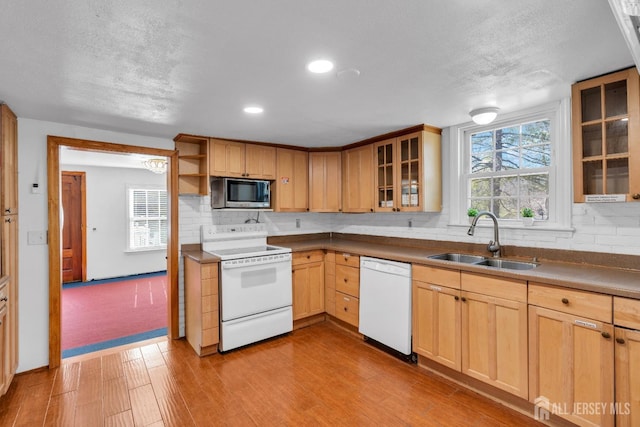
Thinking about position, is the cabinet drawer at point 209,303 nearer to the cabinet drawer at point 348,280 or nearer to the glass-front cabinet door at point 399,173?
the cabinet drawer at point 348,280

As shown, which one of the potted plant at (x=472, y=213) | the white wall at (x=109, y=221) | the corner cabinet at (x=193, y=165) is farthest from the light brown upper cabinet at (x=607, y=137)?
the white wall at (x=109, y=221)

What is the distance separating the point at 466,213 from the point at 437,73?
1728 millimetres

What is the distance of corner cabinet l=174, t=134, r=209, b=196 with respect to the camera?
3.55 meters

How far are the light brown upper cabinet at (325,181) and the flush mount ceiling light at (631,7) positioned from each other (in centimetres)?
335

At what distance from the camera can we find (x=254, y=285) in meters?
3.31

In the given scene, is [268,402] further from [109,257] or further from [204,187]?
[109,257]

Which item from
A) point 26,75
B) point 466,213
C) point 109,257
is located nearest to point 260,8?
point 26,75

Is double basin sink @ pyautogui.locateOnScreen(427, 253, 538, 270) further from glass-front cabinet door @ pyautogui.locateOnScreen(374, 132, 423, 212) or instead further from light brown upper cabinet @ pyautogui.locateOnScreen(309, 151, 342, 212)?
light brown upper cabinet @ pyautogui.locateOnScreen(309, 151, 342, 212)

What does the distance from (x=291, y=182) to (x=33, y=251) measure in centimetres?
266

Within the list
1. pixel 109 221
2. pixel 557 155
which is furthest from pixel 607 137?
pixel 109 221

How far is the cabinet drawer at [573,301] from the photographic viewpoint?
5.90ft

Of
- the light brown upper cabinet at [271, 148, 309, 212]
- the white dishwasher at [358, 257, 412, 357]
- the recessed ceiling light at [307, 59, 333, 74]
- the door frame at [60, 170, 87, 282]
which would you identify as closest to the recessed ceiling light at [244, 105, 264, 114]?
the recessed ceiling light at [307, 59, 333, 74]

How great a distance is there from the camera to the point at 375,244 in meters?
4.01

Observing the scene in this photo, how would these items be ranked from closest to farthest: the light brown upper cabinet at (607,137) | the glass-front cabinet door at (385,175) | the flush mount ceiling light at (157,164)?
the light brown upper cabinet at (607,137), the glass-front cabinet door at (385,175), the flush mount ceiling light at (157,164)
